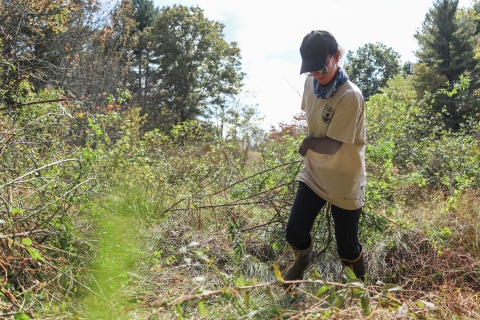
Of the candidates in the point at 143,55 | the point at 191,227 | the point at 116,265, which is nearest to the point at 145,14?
the point at 143,55

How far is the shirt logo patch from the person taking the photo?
2.54 metres

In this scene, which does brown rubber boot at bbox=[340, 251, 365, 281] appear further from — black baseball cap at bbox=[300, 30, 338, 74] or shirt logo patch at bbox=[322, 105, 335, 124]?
black baseball cap at bbox=[300, 30, 338, 74]

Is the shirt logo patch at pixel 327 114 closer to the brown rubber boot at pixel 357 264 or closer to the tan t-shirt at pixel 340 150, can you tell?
the tan t-shirt at pixel 340 150

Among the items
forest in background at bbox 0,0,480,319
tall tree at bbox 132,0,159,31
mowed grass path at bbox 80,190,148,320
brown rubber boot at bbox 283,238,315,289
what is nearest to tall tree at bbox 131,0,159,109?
tall tree at bbox 132,0,159,31

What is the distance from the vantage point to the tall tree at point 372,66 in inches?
1495

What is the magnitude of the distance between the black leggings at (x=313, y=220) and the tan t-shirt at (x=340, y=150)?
6cm

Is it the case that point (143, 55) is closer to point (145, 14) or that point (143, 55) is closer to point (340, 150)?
point (145, 14)

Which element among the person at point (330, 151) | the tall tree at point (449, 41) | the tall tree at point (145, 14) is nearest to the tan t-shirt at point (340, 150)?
the person at point (330, 151)

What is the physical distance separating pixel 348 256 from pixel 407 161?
4.06 m

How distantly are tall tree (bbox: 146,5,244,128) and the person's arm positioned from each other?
2179 cm

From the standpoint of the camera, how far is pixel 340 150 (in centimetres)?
256

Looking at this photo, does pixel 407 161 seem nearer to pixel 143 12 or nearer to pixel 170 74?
pixel 170 74

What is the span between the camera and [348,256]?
2.81 m

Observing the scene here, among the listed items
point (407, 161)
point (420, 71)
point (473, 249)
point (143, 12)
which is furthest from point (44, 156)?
point (143, 12)
